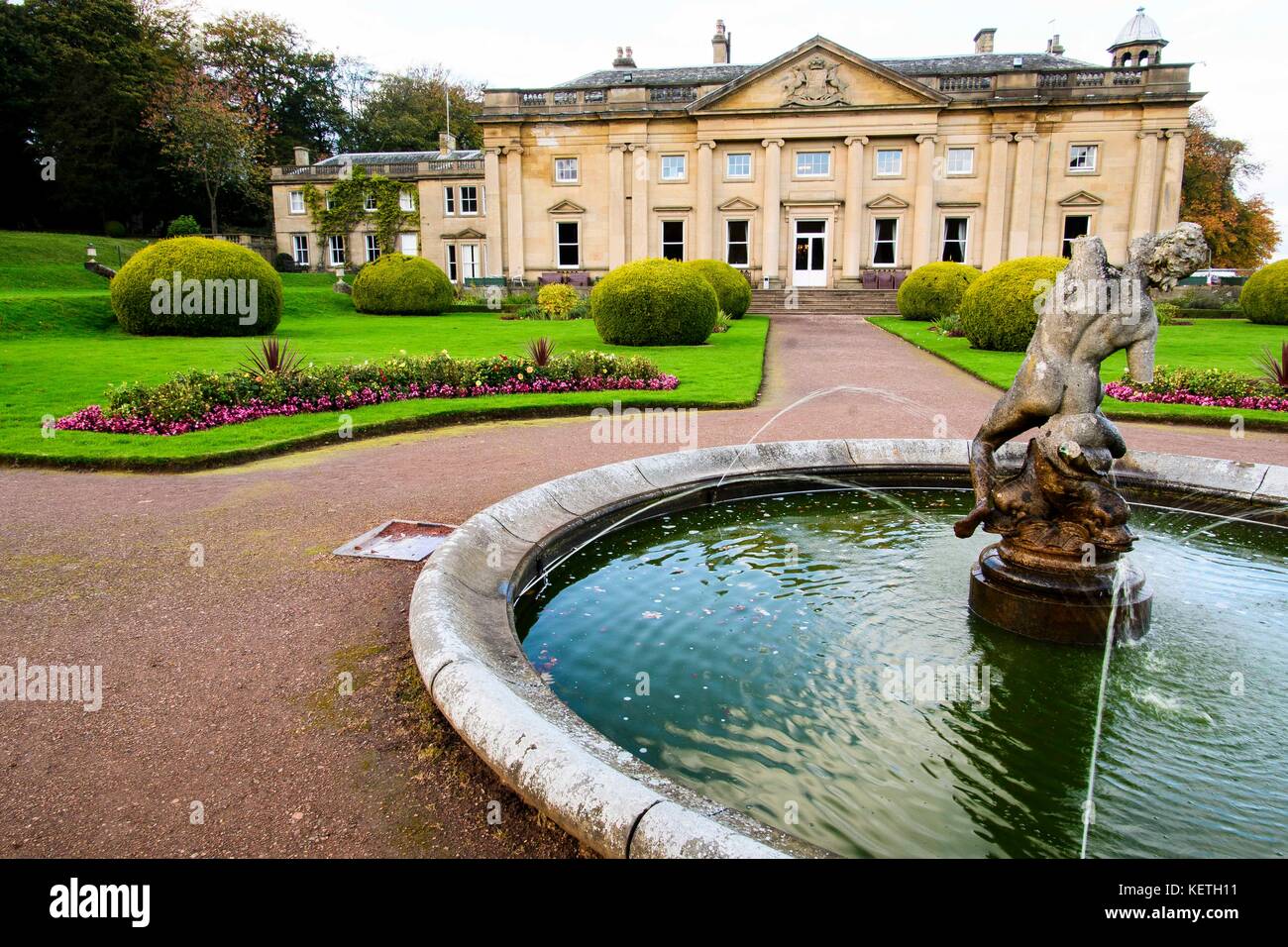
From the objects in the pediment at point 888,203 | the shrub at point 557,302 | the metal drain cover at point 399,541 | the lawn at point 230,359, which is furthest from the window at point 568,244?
the metal drain cover at point 399,541

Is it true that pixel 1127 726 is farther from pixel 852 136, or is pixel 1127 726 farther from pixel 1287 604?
pixel 852 136

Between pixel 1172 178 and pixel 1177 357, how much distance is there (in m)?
23.6

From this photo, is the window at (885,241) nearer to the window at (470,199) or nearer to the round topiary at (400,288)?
the round topiary at (400,288)

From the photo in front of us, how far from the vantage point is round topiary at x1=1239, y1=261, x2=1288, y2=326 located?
2831 centimetres

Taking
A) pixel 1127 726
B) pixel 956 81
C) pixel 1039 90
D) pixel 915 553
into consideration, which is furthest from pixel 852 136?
pixel 1127 726

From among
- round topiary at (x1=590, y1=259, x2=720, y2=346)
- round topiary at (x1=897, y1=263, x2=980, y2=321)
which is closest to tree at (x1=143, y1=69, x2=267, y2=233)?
round topiary at (x1=590, y1=259, x2=720, y2=346)

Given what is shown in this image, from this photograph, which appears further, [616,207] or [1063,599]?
[616,207]

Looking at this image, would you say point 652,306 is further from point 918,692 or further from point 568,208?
point 568,208

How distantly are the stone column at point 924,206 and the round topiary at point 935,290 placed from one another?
9751 millimetres

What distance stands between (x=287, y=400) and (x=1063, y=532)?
36.0 feet

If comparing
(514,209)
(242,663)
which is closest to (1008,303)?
(242,663)

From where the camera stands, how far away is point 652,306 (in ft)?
68.3

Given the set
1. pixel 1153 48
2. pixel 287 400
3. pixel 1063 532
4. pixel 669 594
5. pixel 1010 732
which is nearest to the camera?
pixel 1010 732

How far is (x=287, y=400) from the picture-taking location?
41.4 ft
